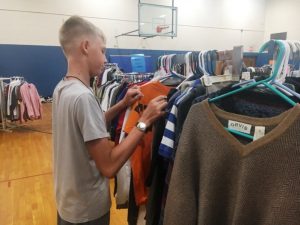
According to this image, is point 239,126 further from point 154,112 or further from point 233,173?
point 154,112

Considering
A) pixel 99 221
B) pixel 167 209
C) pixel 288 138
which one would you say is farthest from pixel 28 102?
pixel 288 138

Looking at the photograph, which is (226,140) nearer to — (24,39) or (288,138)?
(288,138)

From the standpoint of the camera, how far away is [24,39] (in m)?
7.60

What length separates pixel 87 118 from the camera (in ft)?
3.47

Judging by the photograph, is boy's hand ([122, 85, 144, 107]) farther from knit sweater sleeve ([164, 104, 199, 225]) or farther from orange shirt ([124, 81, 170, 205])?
knit sweater sleeve ([164, 104, 199, 225])

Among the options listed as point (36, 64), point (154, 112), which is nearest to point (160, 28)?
point (36, 64)

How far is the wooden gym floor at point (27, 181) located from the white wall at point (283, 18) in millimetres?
10036

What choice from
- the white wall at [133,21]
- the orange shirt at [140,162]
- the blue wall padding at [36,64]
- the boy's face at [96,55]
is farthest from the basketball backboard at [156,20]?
the boy's face at [96,55]

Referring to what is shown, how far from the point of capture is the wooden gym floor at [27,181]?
2.42 meters

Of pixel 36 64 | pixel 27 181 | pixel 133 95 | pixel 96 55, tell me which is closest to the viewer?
pixel 96 55

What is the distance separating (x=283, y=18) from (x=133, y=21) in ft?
21.0

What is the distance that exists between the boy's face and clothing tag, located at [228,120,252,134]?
0.67 meters

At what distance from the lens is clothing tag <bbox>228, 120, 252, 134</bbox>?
819 millimetres

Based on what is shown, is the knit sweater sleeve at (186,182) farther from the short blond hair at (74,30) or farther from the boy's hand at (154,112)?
the short blond hair at (74,30)
